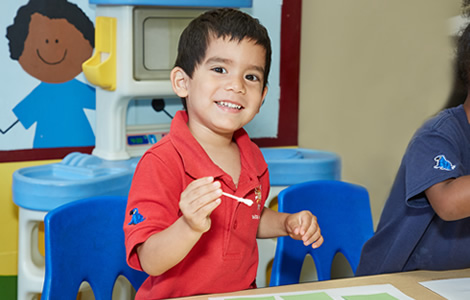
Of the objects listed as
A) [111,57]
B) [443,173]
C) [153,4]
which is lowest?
[443,173]

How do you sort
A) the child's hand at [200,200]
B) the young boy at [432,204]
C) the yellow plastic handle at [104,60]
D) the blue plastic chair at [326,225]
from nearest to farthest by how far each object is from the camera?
the child's hand at [200,200], the young boy at [432,204], the blue plastic chair at [326,225], the yellow plastic handle at [104,60]

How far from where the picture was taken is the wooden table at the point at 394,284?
825 mm

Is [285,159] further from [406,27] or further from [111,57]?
[406,27]

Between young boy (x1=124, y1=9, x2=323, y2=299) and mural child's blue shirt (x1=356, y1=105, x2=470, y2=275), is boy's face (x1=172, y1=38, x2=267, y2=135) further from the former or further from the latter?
mural child's blue shirt (x1=356, y1=105, x2=470, y2=275)

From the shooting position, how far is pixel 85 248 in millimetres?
1023

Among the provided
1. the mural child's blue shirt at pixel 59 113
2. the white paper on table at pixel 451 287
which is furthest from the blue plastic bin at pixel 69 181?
the white paper on table at pixel 451 287

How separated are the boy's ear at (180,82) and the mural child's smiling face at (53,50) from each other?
33.7 inches

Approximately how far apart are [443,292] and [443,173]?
0.20 meters

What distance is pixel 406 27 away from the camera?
2.17 m

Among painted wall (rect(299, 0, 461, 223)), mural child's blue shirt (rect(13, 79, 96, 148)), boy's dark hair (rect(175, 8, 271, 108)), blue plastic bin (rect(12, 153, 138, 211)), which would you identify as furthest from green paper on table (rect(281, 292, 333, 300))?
painted wall (rect(299, 0, 461, 223))

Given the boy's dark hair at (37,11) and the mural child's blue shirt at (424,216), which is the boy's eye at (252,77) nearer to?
the mural child's blue shirt at (424,216)

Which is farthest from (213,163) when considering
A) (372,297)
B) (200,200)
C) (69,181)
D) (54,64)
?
(54,64)

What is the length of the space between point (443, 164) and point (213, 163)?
1.21ft

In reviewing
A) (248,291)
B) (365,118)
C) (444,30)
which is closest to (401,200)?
(248,291)
